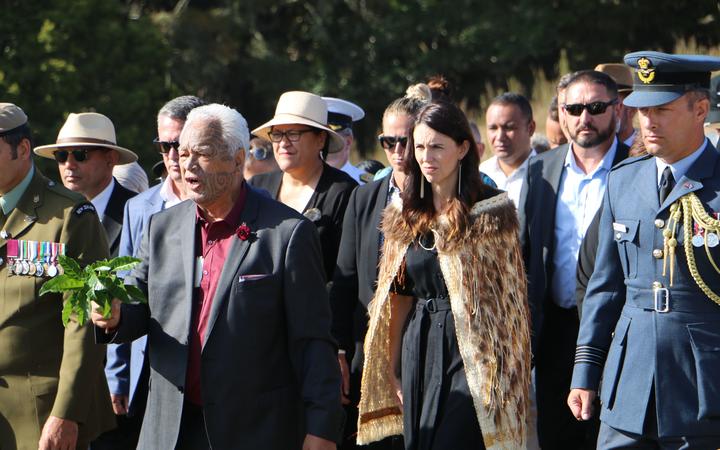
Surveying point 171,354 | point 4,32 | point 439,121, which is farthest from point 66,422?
point 4,32

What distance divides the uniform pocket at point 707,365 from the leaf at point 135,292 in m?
2.34

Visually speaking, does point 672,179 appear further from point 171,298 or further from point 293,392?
point 171,298

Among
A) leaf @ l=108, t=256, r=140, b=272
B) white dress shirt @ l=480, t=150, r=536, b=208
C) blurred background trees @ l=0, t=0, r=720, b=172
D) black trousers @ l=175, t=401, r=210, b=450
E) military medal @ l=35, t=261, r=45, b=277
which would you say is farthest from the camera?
blurred background trees @ l=0, t=0, r=720, b=172

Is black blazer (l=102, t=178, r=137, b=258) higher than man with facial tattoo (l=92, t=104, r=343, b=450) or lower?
higher

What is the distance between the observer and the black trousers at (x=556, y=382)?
22.8 ft

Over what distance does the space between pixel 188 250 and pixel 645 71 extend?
2.19 metres

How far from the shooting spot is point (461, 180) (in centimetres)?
611

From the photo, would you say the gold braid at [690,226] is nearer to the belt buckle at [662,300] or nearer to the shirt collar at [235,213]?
the belt buckle at [662,300]

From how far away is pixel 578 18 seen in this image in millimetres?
26609

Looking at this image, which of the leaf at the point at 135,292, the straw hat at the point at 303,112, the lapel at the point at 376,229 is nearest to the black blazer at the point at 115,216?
the straw hat at the point at 303,112

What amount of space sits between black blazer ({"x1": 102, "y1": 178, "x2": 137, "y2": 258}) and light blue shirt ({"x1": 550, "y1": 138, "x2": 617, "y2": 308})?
9.06ft

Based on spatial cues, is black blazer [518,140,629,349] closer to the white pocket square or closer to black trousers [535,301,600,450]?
black trousers [535,301,600,450]

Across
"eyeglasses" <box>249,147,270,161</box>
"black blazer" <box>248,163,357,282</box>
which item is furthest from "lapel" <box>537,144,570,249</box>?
"eyeglasses" <box>249,147,270,161</box>

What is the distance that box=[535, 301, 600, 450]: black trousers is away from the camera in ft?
22.8
